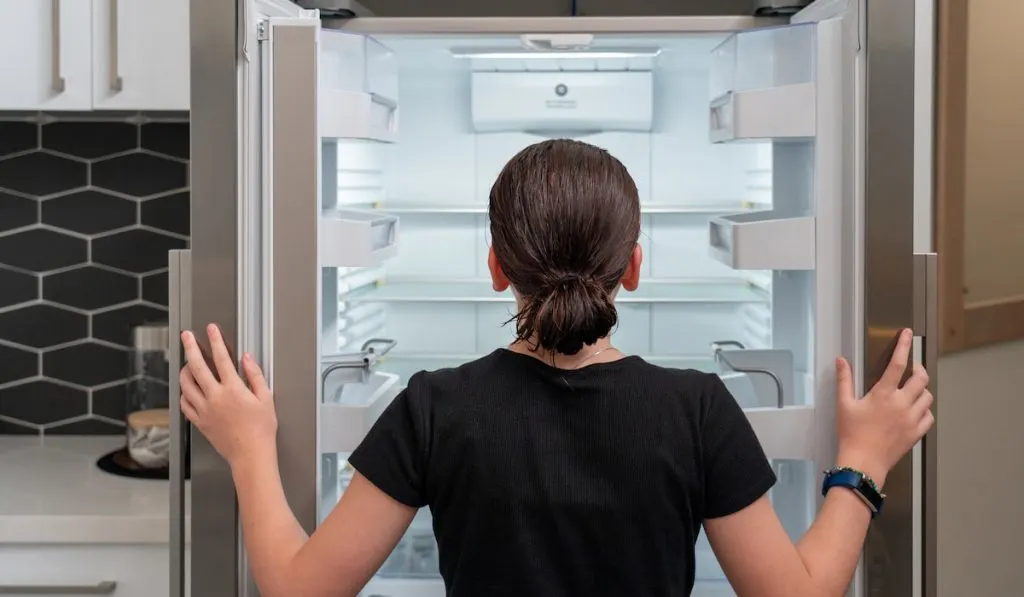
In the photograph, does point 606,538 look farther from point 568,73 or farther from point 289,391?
point 568,73

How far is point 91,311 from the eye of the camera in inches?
81.0

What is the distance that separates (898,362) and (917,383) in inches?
1.3

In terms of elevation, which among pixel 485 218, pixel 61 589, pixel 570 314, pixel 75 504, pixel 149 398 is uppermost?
pixel 485 218

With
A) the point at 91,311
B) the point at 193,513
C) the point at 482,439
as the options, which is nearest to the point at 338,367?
the point at 193,513

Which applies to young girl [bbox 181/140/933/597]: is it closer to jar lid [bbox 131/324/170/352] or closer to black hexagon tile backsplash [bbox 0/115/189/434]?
jar lid [bbox 131/324/170/352]

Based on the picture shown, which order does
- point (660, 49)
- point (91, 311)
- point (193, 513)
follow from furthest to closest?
point (91, 311), point (660, 49), point (193, 513)

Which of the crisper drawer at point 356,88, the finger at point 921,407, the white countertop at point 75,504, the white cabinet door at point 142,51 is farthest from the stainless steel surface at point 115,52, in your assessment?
the finger at point 921,407

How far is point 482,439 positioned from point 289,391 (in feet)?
0.94

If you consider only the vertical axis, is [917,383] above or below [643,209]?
below

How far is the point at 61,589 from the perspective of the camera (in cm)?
153

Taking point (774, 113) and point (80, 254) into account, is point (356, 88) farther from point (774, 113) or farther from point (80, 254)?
point (80, 254)

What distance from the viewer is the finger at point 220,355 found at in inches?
43.0

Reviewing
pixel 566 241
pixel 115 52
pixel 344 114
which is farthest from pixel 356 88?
pixel 115 52

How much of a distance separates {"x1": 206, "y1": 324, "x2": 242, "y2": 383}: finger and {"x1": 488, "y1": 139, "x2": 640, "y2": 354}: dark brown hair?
0.34 metres
